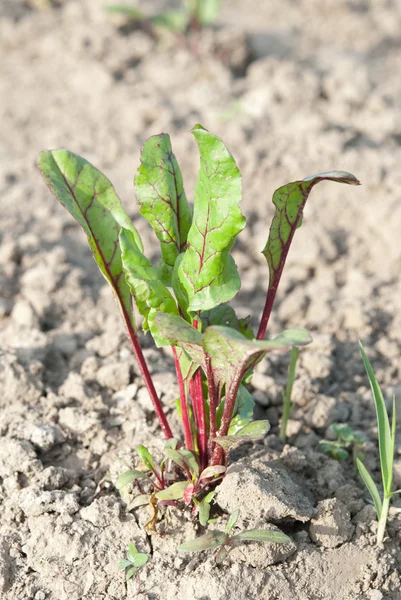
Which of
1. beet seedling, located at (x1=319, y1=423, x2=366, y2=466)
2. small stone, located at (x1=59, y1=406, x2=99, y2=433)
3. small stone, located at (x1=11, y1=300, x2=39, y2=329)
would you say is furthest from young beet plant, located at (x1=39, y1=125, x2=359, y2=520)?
small stone, located at (x1=11, y1=300, x2=39, y2=329)

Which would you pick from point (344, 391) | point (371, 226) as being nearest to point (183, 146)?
point (371, 226)

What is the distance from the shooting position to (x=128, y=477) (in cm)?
203

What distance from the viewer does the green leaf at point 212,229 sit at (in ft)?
5.81

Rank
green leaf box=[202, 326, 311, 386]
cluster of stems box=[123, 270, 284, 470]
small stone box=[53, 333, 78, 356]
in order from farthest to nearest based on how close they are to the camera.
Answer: small stone box=[53, 333, 78, 356]
cluster of stems box=[123, 270, 284, 470]
green leaf box=[202, 326, 311, 386]

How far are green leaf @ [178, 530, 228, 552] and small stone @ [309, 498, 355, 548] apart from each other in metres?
0.31

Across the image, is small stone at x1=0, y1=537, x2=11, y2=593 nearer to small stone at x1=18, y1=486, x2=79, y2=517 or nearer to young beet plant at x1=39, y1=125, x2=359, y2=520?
small stone at x1=18, y1=486, x2=79, y2=517

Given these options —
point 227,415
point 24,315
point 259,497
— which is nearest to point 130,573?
point 259,497

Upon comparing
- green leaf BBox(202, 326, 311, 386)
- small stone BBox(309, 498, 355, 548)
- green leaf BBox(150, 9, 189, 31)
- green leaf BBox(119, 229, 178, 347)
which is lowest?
small stone BBox(309, 498, 355, 548)

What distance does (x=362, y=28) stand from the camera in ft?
17.1

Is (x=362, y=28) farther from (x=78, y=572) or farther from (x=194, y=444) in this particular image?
(x=78, y=572)

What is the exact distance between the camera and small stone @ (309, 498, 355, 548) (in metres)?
2.06

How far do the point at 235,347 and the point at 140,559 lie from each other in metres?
0.71

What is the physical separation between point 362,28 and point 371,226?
7.60 feet

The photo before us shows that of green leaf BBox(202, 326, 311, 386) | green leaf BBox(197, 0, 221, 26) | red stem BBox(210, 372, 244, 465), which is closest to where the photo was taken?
green leaf BBox(202, 326, 311, 386)
